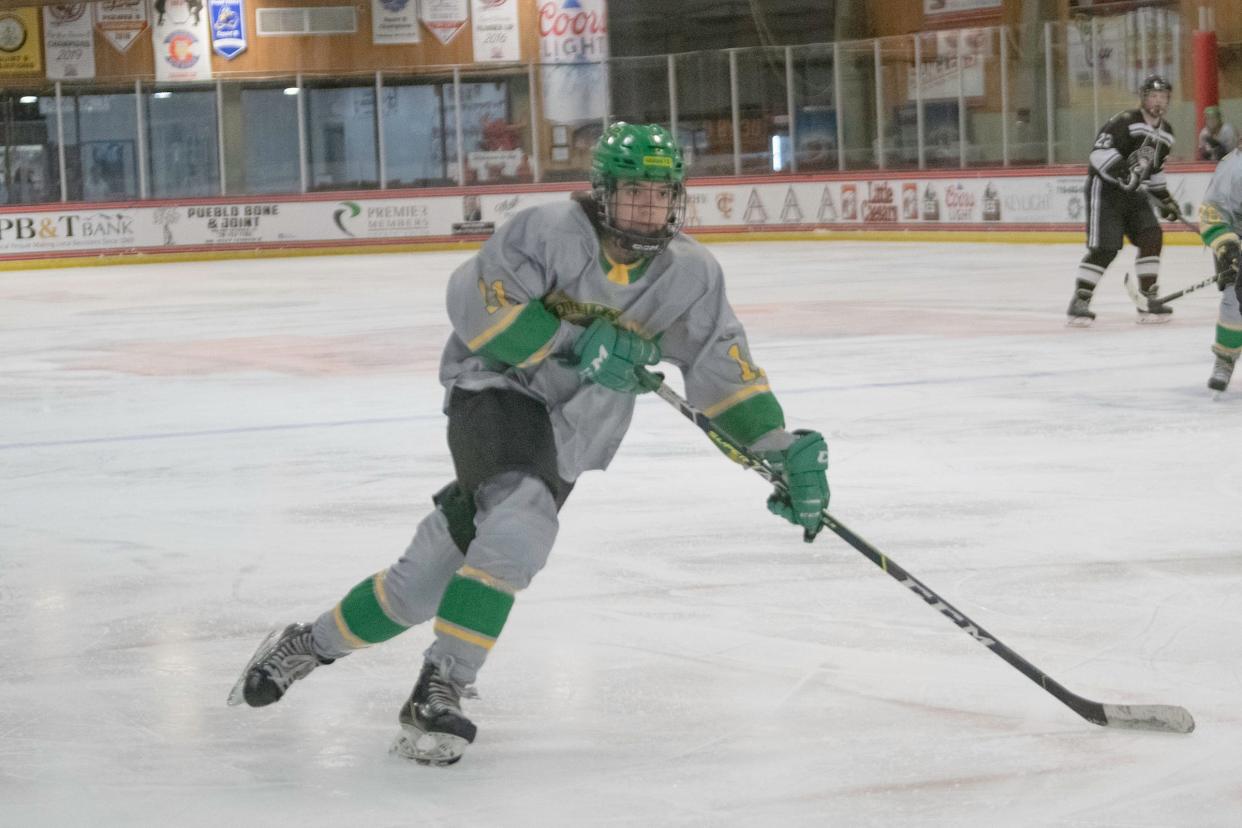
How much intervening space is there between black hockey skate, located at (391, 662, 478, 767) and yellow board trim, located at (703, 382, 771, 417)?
563 millimetres

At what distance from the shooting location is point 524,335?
2512 mm

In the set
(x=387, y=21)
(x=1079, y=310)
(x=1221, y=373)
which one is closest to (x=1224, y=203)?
(x=1221, y=373)

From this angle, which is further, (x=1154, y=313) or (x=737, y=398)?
(x=1154, y=313)

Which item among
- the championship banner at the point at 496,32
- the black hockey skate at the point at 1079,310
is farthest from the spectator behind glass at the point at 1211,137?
the championship banner at the point at 496,32

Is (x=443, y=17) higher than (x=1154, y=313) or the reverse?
higher

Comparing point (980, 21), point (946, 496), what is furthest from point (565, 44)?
point (946, 496)

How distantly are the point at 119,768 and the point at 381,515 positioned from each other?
1990mm

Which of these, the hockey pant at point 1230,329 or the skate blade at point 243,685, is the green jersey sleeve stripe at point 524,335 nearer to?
the skate blade at point 243,685

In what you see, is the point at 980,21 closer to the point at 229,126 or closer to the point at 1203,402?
the point at 229,126

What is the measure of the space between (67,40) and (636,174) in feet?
62.6

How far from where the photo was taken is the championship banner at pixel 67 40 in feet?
66.2

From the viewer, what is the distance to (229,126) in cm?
1992

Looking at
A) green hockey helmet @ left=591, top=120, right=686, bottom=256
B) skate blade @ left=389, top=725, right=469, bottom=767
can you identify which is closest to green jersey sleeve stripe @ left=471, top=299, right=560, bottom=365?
green hockey helmet @ left=591, top=120, right=686, bottom=256

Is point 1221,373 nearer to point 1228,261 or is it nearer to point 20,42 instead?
point 1228,261
